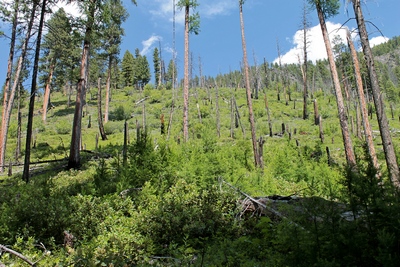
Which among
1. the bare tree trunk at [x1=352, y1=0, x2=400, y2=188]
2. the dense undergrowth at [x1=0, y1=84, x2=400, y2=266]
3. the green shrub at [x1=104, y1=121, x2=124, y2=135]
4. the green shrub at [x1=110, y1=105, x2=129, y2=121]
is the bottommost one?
the dense undergrowth at [x1=0, y1=84, x2=400, y2=266]

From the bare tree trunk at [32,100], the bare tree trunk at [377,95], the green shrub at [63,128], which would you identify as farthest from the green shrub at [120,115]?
the bare tree trunk at [377,95]

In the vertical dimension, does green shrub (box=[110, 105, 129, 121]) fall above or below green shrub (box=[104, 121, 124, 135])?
above

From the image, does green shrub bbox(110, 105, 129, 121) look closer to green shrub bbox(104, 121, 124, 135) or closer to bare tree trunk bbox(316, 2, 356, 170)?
green shrub bbox(104, 121, 124, 135)

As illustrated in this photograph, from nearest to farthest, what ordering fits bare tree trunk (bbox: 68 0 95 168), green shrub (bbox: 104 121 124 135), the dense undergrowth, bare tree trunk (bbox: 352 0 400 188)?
the dense undergrowth
bare tree trunk (bbox: 352 0 400 188)
bare tree trunk (bbox: 68 0 95 168)
green shrub (bbox: 104 121 124 135)

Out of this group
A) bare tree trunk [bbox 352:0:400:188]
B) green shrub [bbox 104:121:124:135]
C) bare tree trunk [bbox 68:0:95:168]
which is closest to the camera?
bare tree trunk [bbox 352:0:400:188]

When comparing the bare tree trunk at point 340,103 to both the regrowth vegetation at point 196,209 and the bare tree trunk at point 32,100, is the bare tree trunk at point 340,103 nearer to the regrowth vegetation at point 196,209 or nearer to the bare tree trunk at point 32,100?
the regrowth vegetation at point 196,209

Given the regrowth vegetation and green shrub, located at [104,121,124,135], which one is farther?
green shrub, located at [104,121,124,135]

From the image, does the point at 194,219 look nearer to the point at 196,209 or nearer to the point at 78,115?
the point at 196,209

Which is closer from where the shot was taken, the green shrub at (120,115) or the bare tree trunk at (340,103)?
the bare tree trunk at (340,103)

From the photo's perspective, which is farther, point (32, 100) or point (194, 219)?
point (32, 100)

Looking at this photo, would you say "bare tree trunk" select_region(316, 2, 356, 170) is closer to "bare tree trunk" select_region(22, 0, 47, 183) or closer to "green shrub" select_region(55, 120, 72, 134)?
"bare tree trunk" select_region(22, 0, 47, 183)

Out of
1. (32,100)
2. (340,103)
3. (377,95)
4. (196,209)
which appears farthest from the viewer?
(32,100)

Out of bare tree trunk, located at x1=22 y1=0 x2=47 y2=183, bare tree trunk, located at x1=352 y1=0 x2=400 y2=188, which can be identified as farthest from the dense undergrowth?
bare tree trunk, located at x1=352 y1=0 x2=400 y2=188

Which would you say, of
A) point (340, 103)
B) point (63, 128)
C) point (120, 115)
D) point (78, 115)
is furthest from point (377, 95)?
point (120, 115)
